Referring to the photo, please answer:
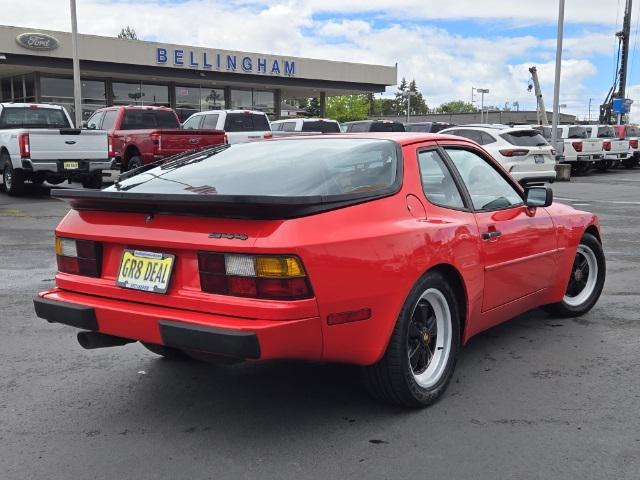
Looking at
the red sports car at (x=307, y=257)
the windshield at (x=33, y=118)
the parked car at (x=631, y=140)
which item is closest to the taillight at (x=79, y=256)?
the red sports car at (x=307, y=257)

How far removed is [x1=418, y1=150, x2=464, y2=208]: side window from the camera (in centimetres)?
400

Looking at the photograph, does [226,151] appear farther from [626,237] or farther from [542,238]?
[626,237]

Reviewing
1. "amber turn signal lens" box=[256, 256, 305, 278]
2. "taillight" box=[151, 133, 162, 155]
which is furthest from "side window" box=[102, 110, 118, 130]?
"amber turn signal lens" box=[256, 256, 305, 278]

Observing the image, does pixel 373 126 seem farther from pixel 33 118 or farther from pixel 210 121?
pixel 33 118

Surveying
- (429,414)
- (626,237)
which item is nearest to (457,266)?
(429,414)

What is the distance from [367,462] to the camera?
3150 millimetres

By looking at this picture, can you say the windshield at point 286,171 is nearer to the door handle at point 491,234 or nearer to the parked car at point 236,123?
the door handle at point 491,234

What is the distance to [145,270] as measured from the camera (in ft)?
11.4

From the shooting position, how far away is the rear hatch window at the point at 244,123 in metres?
18.7

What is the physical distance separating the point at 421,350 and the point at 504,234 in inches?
40.8

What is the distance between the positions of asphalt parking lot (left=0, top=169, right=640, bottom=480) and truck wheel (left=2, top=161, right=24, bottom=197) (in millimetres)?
10078

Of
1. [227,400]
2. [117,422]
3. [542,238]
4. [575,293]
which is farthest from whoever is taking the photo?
[575,293]

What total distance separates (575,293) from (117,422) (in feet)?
12.4

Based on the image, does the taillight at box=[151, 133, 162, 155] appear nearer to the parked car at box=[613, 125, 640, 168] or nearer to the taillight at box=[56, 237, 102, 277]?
the taillight at box=[56, 237, 102, 277]
